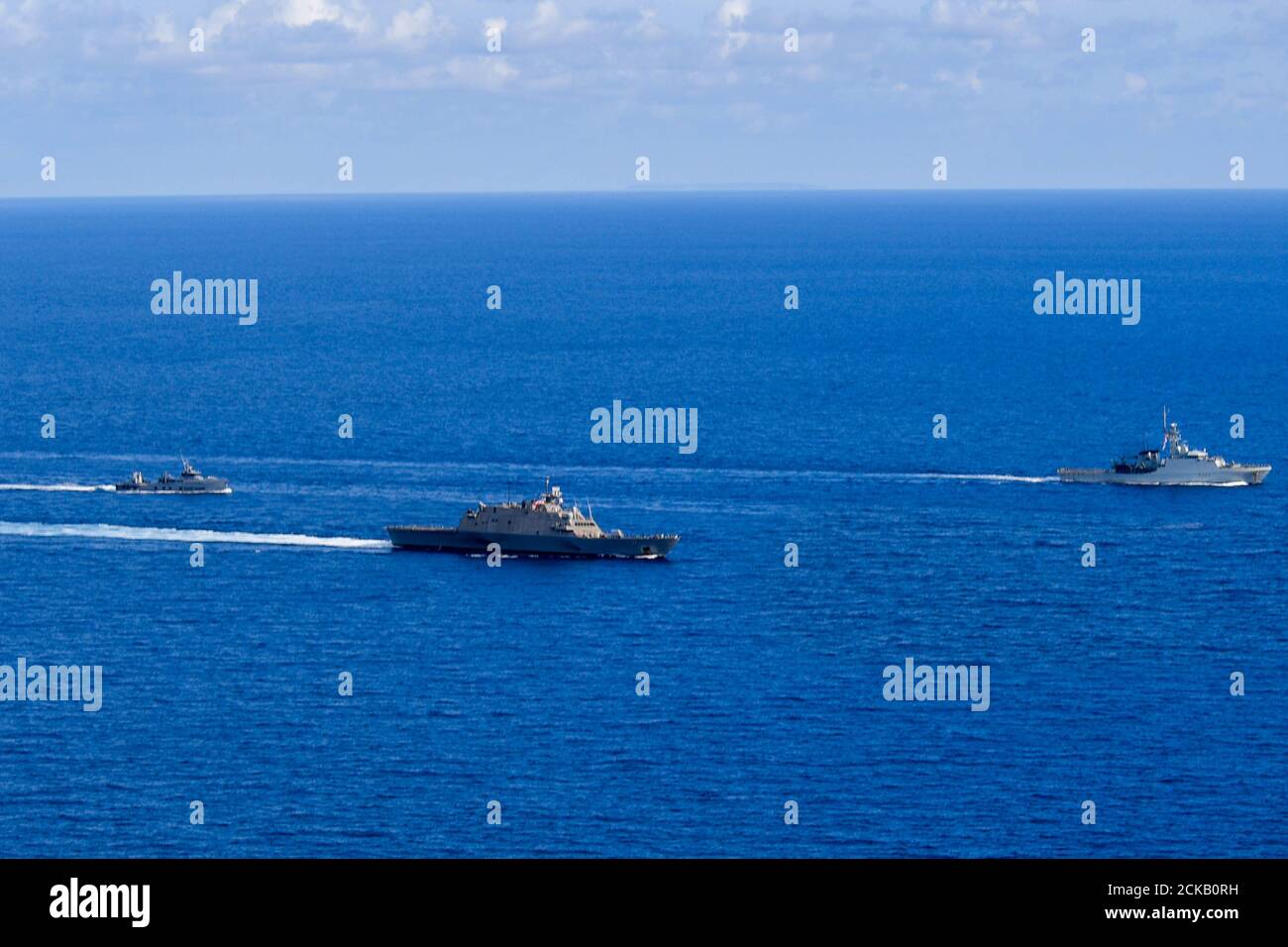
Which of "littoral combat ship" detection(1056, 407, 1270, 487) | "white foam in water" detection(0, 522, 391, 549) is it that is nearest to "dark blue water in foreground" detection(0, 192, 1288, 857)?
"white foam in water" detection(0, 522, 391, 549)

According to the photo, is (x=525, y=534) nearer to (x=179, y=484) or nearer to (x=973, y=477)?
(x=179, y=484)

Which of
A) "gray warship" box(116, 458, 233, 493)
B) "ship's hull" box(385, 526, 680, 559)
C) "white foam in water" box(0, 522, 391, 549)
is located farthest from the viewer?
"gray warship" box(116, 458, 233, 493)

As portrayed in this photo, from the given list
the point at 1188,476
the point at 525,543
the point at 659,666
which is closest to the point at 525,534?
the point at 525,543

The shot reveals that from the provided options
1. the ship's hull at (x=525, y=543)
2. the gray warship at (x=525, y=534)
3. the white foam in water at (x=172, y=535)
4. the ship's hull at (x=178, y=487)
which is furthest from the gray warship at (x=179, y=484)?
the gray warship at (x=525, y=534)

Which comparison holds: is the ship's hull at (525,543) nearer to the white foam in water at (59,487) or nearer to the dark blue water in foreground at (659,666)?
the dark blue water in foreground at (659,666)

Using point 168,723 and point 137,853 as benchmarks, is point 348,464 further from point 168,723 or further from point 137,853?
point 137,853

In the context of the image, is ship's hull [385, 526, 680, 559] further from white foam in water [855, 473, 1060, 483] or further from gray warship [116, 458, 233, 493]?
white foam in water [855, 473, 1060, 483]
